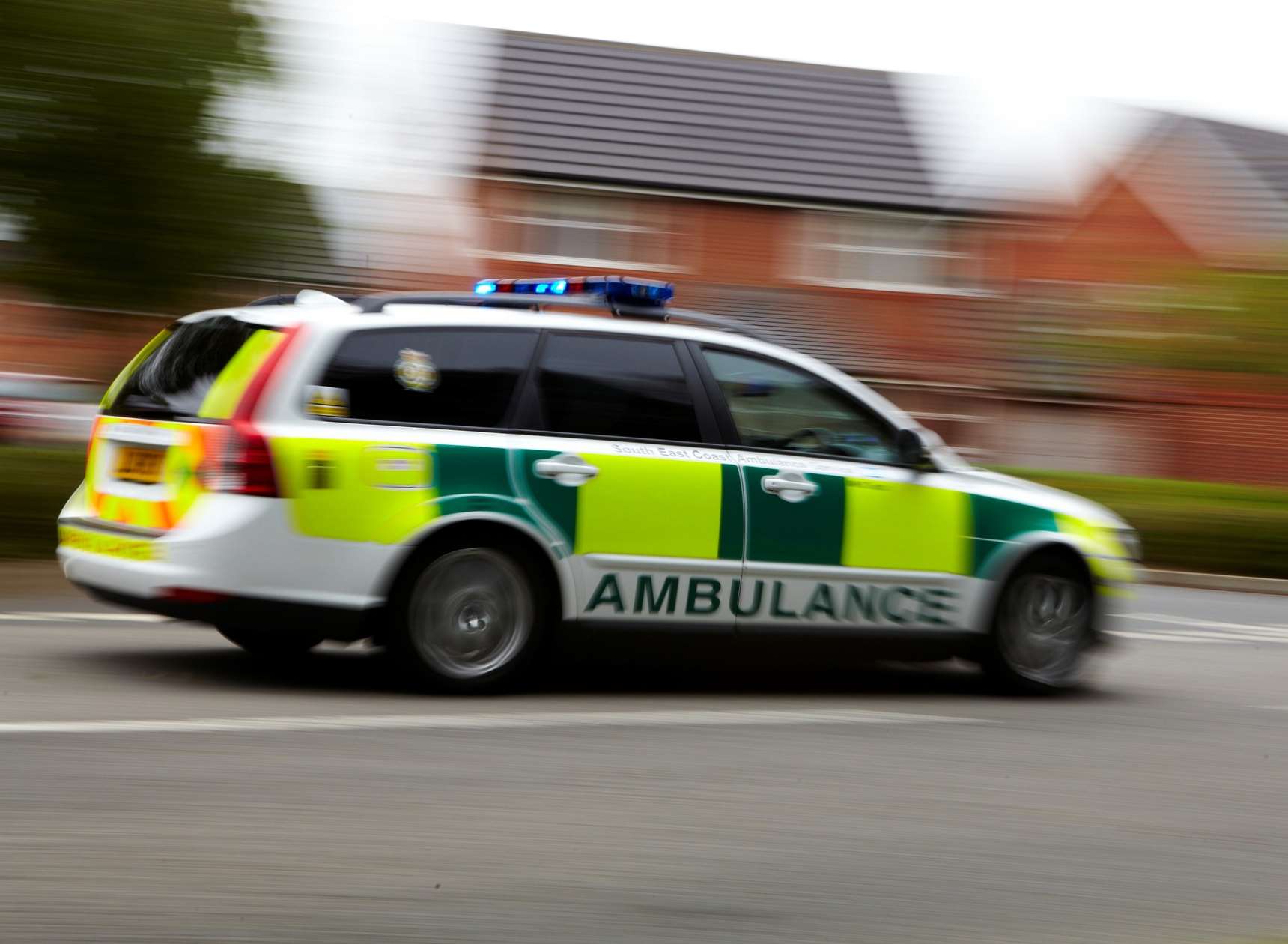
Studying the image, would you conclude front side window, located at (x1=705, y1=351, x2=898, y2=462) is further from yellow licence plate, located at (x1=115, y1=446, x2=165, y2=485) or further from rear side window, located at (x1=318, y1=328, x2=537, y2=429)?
yellow licence plate, located at (x1=115, y1=446, x2=165, y2=485)

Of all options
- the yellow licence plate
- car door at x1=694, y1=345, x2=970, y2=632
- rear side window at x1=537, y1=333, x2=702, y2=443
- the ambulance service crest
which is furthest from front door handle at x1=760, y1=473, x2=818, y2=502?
the yellow licence plate

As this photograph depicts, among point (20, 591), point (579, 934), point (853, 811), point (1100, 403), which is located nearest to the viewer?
point (579, 934)

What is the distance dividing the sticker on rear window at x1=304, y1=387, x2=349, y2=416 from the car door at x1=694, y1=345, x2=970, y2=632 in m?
1.64

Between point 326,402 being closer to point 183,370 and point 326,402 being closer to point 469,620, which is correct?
point 183,370

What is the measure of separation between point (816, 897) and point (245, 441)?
10.6ft

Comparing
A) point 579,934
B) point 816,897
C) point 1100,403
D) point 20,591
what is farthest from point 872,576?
point 1100,403

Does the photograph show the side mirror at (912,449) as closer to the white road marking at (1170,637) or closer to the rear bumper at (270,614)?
the rear bumper at (270,614)

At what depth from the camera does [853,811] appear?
5812 mm

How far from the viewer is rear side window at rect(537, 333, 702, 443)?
299 inches

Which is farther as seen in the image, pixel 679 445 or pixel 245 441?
pixel 679 445

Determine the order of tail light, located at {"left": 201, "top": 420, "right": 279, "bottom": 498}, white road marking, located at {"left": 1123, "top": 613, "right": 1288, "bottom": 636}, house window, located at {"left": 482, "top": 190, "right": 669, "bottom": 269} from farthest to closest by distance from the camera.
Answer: house window, located at {"left": 482, "top": 190, "right": 669, "bottom": 269}
white road marking, located at {"left": 1123, "top": 613, "right": 1288, "bottom": 636}
tail light, located at {"left": 201, "top": 420, "right": 279, "bottom": 498}

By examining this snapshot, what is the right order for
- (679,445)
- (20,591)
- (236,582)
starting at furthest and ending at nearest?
(20,591) < (679,445) < (236,582)

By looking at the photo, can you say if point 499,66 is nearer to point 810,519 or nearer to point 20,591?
point 20,591

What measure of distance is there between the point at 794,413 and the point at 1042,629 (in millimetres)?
1660
